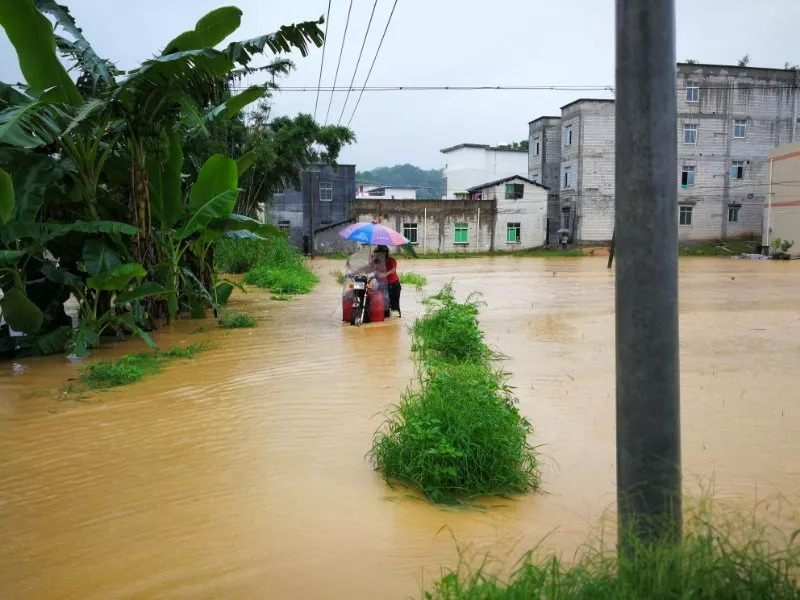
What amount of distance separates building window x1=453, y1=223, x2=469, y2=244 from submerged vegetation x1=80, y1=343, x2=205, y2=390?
129 feet

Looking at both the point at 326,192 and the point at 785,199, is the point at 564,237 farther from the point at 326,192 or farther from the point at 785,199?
the point at 326,192

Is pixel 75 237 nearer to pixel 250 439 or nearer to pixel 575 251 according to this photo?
pixel 250 439

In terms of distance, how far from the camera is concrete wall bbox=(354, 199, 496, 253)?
46.9m

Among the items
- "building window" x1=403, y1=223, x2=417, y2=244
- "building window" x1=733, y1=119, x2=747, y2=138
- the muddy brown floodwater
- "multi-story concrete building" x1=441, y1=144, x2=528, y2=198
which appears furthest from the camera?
"multi-story concrete building" x1=441, y1=144, x2=528, y2=198

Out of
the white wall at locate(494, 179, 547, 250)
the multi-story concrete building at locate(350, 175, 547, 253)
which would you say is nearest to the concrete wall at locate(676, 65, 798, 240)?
the white wall at locate(494, 179, 547, 250)

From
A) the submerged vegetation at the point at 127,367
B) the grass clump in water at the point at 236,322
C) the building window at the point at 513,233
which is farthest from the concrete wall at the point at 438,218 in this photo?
the submerged vegetation at the point at 127,367

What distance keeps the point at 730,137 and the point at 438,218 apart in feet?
67.1

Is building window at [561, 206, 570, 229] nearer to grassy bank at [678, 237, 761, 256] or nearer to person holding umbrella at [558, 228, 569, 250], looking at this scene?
person holding umbrella at [558, 228, 569, 250]

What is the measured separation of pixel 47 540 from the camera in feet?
13.3

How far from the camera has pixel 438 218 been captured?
47719mm

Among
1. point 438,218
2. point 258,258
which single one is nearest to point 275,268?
point 258,258

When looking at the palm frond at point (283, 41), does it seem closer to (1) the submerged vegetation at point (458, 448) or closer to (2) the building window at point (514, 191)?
(1) the submerged vegetation at point (458, 448)

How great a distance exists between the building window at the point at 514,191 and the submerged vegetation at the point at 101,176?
1496 inches

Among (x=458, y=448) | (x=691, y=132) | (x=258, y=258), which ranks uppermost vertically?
(x=691, y=132)
